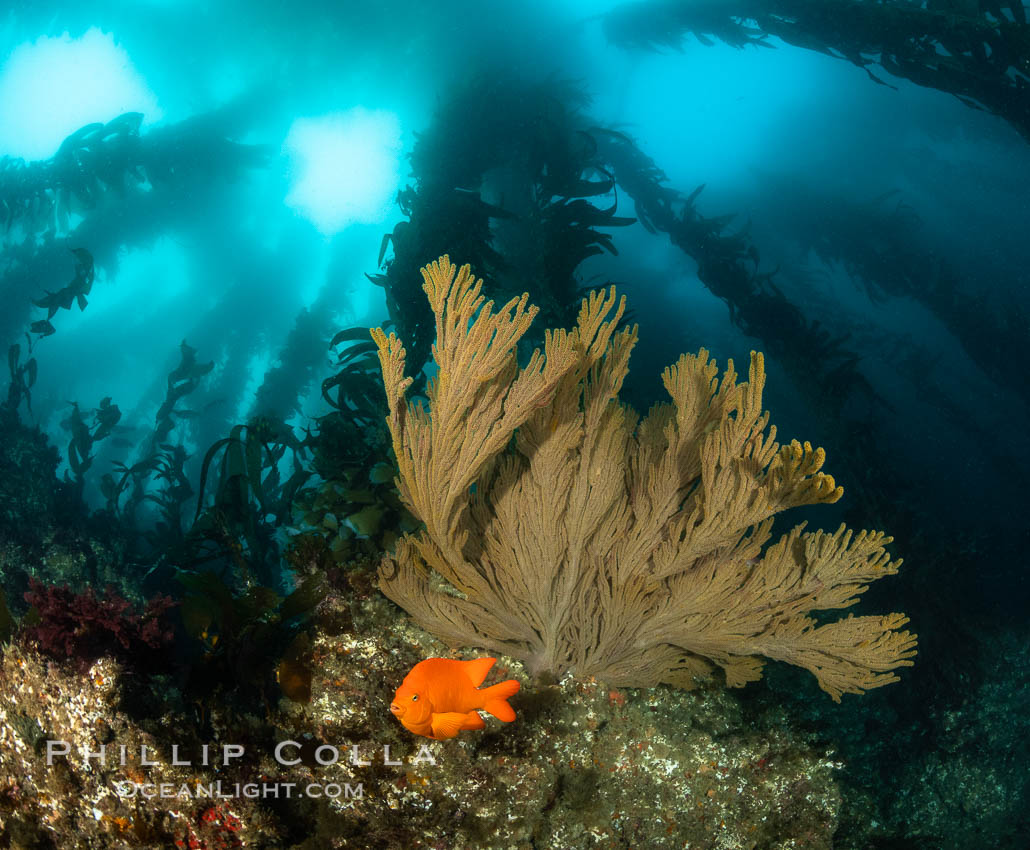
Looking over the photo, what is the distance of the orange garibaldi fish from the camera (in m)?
1.41

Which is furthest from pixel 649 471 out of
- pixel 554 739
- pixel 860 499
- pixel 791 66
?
pixel 791 66

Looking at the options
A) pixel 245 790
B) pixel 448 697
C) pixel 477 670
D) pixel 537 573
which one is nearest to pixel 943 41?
pixel 537 573

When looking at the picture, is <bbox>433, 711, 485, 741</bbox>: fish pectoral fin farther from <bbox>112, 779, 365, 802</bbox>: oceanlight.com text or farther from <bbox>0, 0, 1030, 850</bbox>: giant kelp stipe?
<bbox>112, 779, 365, 802</bbox>: oceanlight.com text

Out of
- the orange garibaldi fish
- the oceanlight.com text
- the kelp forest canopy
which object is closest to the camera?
the orange garibaldi fish

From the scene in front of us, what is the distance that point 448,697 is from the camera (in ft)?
4.85

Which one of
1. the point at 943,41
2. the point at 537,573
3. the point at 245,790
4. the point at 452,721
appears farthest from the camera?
the point at 943,41

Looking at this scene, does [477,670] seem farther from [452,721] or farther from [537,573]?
[537,573]

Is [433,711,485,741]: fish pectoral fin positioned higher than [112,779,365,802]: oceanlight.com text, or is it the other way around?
[433,711,485,741]: fish pectoral fin

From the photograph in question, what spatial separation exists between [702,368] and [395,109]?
19.9 meters

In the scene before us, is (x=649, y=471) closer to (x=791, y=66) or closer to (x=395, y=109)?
(x=395, y=109)

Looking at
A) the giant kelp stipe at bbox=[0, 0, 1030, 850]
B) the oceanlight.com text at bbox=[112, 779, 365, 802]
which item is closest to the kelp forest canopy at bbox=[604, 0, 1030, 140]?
the giant kelp stipe at bbox=[0, 0, 1030, 850]

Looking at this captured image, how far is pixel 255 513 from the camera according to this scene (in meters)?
4.30

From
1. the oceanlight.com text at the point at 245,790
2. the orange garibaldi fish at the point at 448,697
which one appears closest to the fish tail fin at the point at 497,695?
the orange garibaldi fish at the point at 448,697

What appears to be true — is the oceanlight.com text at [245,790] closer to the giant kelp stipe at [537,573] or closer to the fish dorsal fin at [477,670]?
the giant kelp stipe at [537,573]
